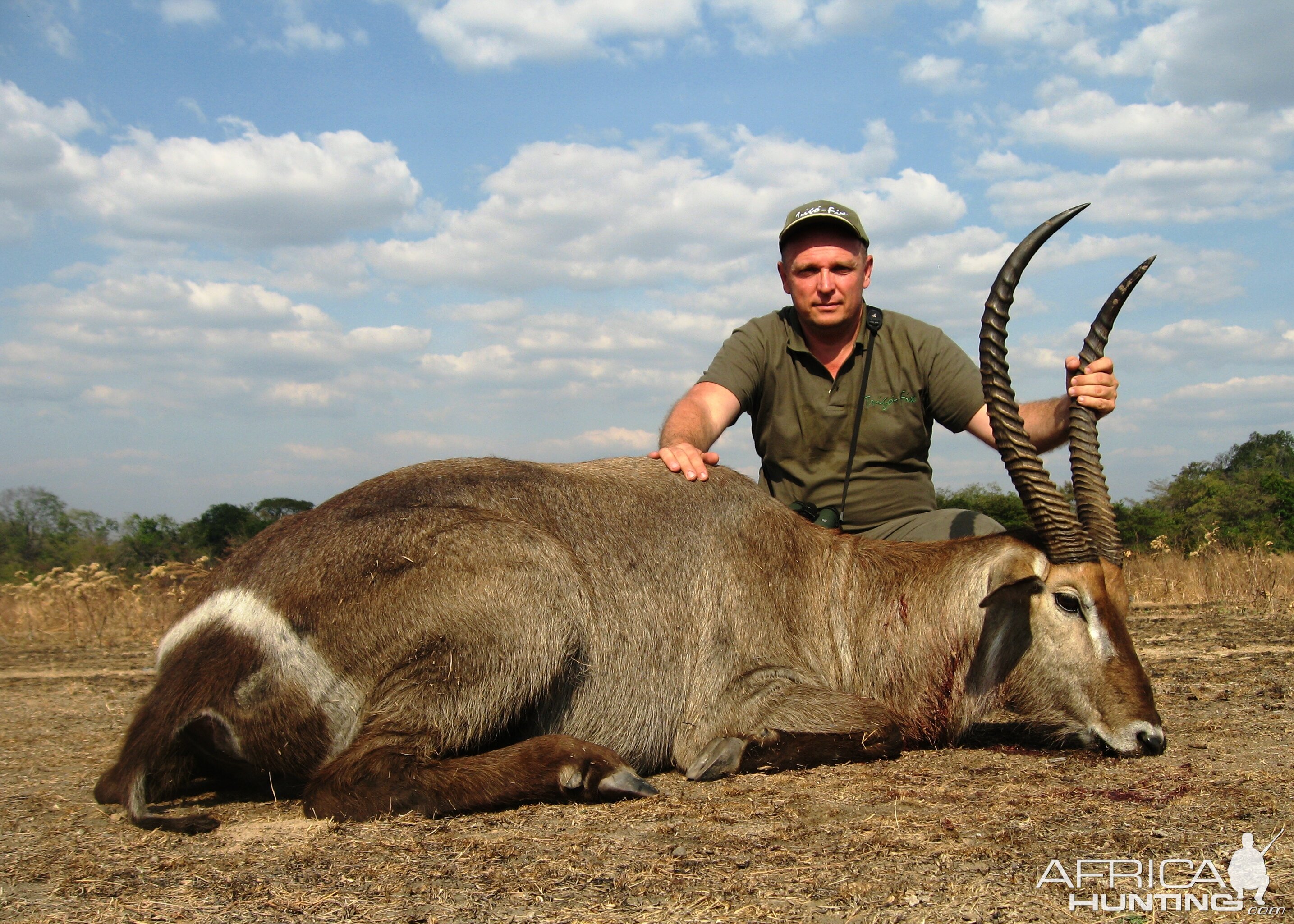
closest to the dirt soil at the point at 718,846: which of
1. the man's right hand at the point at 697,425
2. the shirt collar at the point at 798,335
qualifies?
the man's right hand at the point at 697,425

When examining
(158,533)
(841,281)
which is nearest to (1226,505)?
(841,281)

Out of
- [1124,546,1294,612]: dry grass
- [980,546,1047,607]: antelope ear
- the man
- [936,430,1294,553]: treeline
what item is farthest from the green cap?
[936,430,1294,553]: treeline

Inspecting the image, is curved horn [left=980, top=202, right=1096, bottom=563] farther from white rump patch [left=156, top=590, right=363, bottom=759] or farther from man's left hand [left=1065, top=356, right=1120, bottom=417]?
white rump patch [left=156, top=590, right=363, bottom=759]

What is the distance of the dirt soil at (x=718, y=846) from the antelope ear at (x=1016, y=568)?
2.39 feet

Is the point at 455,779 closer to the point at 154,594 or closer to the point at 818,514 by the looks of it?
the point at 818,514

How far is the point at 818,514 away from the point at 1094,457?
4.84 feet

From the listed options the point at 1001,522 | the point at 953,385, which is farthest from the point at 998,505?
the point at 953,385

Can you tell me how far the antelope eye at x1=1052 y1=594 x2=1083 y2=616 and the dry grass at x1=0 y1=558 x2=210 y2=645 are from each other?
8.46 meters

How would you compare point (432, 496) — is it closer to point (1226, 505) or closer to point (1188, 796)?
point (1188, 796)

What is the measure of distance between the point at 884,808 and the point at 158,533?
63.3ft

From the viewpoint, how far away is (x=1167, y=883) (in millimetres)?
2303

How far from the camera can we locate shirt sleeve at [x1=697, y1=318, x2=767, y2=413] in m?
5.58

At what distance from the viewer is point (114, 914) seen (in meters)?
2.29

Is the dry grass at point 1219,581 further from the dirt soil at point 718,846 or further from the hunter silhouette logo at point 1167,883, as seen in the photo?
the hunter silhouette logo at point 1167,883
